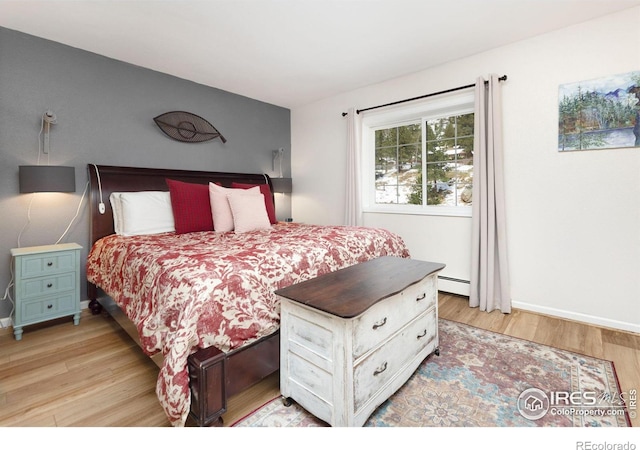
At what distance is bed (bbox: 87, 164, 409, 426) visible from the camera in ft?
4.32

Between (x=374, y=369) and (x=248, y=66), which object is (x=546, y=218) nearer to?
(x=374, y=369)

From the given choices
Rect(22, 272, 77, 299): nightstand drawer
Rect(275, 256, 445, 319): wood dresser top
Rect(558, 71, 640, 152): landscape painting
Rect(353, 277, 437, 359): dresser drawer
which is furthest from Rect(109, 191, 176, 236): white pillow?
Rect(558, 71, 640, 152): landscape painting

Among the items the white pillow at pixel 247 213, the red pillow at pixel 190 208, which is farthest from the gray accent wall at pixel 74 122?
the white pillow at pixel 247 213

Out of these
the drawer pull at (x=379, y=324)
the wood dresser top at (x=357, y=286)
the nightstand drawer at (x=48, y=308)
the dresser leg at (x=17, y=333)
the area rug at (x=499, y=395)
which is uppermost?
the wood dresser top at (x=357, y=286)

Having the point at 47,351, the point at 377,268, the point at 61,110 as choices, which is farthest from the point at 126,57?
the point at 377,268

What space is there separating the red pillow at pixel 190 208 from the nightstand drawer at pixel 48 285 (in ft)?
2.84

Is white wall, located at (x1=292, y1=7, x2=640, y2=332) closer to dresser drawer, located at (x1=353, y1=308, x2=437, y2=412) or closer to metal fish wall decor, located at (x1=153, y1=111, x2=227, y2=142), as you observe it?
dresser drawer, located at (x1=353, y1=308, x2=437, y2=412)

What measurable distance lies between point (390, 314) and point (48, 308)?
258 centimetres

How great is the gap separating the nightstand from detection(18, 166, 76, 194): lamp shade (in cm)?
47

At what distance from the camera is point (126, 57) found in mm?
2900

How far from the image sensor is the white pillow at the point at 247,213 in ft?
9.05

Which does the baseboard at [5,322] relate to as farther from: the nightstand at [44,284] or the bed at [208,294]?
the bed at [208,294]

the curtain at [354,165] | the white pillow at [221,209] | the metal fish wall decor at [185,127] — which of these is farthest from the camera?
the curtain at [354,165]

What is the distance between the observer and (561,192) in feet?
8.35
